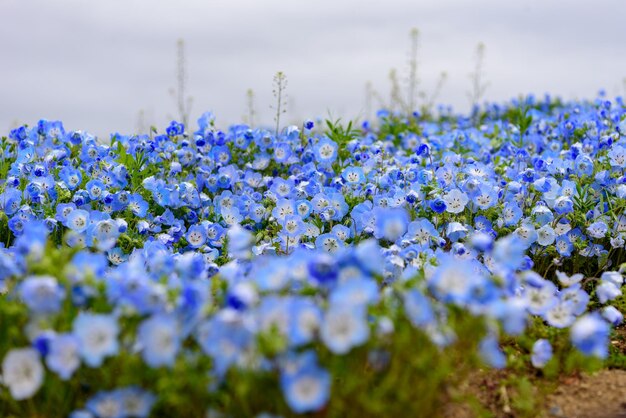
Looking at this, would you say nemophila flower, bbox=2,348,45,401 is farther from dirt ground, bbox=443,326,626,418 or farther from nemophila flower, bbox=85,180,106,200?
nemophila flower, bbox=85,180,106,200

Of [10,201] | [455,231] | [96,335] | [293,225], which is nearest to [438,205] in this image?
[455,231]

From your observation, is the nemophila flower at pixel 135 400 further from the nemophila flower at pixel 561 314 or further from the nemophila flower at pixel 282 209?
the nemophila flower at pixel 282 209

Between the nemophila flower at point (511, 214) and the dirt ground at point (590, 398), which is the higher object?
the nemophila flower at point (511, 214)

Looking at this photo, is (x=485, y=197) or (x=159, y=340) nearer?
(x=159, y=340)

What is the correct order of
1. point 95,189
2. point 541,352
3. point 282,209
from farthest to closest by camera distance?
point 95,189 < point 282,209 < point 541,352

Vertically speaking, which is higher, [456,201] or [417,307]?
[417,307]

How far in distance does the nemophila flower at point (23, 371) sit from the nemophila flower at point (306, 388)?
774mm

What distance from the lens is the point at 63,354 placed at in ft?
7.71

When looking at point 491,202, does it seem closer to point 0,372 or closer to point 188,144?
point 188,144

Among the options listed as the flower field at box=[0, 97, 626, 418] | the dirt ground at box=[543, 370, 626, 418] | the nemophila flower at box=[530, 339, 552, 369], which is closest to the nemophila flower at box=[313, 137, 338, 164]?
the flower field at box=[0, 97, 626, 418]

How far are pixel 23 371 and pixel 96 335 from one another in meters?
0.30

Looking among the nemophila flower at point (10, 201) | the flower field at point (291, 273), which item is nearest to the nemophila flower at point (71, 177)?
the flower field at point (291, 273)

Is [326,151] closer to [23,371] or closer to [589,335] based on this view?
[589,335]

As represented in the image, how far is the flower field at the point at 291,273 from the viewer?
7.58 feet
